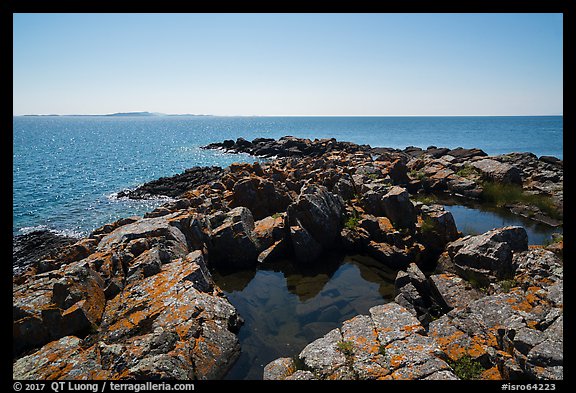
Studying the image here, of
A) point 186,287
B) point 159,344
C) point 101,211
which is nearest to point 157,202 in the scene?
point 101,211

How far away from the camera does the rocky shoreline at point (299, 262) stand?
807cm

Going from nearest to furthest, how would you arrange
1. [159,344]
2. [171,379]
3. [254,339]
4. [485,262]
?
1. [171,379]
2. [159,344]
3. [254,339]
4. [485,262]

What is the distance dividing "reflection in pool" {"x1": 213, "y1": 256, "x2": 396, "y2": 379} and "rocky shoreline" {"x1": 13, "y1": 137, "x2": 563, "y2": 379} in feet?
2.74

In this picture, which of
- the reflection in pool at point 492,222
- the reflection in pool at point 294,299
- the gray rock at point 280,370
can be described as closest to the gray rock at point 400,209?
the reflection in pool at point 294,299

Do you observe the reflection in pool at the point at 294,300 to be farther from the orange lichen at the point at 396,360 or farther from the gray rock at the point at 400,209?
the orange lichen at the point at 396,360

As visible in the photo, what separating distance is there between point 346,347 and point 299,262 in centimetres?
967

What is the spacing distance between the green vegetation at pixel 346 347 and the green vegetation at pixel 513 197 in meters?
25.2

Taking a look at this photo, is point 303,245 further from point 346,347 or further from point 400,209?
Answer: point 346,347

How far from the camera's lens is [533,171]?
3744 centimetres

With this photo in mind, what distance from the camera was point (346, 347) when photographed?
9281mm

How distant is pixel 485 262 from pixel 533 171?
31.7 metres

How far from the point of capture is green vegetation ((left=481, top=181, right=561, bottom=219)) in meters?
26.2

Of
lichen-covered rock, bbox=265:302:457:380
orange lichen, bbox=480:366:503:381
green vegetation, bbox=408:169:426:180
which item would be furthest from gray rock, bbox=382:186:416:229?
green vegetation, bbox=408:169:426:180
